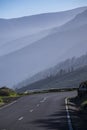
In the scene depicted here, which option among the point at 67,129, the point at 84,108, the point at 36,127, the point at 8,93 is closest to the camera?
the point at 67,129

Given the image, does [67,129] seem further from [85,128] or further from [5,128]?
[5,128]

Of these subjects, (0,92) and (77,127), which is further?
(0,92)

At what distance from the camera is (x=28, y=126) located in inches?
890

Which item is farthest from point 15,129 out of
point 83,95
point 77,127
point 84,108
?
point 83,95

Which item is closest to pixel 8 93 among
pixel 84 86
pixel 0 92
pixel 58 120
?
pixel 0 92

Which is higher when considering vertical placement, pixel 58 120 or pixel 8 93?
pixel 8 93

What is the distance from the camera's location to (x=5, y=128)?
2214cm

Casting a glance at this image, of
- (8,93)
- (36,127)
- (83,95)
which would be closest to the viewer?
(36,127)

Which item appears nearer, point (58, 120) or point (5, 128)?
point (5, 128)

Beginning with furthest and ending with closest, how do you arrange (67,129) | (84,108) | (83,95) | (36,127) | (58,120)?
(83,95) < (84,108) < (58,120) < (36,127) < (67,129)

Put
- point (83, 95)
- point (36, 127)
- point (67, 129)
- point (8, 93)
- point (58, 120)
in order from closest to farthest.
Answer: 1. point (67, 129)
2. point (36, 127)
3. point (58, 120)
4. point (83, 95)
5. point (8, 93)

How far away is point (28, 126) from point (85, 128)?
9.49 feet

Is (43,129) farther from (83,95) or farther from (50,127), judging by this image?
(83,95)

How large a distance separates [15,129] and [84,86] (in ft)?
90.3
